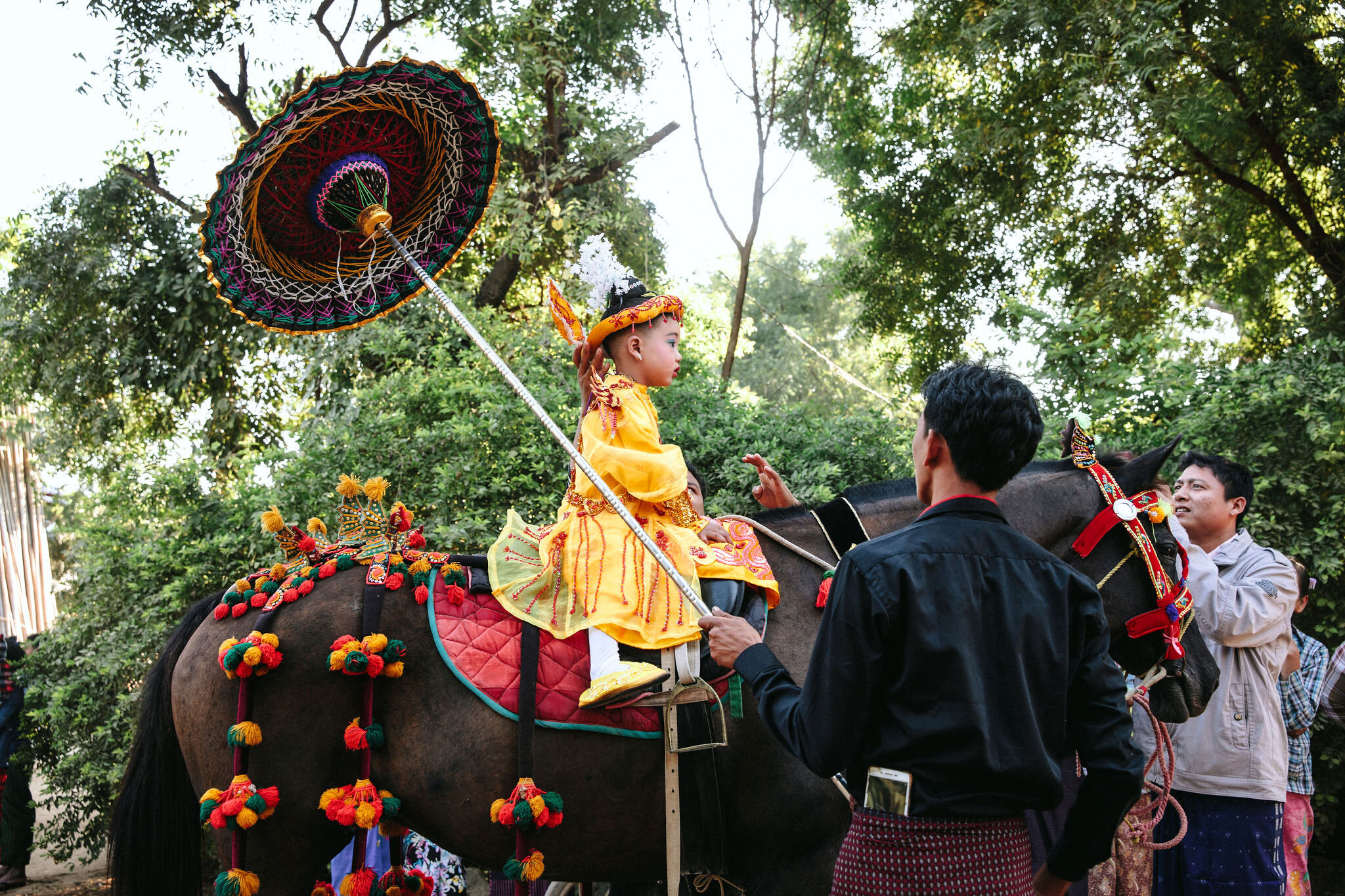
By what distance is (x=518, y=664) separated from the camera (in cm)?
272

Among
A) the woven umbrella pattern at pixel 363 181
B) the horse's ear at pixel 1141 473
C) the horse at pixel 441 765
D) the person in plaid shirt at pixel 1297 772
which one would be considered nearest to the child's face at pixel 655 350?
the woven umbrella pattern at pixel 363 181

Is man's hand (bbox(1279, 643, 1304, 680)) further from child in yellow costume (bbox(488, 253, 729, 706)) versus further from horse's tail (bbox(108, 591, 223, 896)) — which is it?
horse's tail (bbox(108, 591, 223, 896))

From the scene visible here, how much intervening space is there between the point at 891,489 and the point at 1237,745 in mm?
1830

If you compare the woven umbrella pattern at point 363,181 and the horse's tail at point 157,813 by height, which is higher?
the woven umbrella pattern at point 363,181

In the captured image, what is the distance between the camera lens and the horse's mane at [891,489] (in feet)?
9.82

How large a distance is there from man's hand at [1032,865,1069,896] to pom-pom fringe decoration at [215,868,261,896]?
2126 millimetres

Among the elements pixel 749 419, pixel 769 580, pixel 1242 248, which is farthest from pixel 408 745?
pixel 1242 248

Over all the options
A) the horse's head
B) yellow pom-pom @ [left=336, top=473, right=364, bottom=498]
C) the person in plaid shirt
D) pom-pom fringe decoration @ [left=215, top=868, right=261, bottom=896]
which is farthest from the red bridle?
pom-pom fringe decoration @ [left=215, top=868, right=261, bottom=896]

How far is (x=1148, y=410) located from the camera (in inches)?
216

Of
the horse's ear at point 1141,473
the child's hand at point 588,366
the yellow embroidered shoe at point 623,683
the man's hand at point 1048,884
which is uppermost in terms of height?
the child's hand at point 588,366

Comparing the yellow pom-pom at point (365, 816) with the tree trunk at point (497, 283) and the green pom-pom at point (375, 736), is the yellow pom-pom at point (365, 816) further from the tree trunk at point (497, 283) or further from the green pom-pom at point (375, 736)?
the tree trunk at point (497, 283)

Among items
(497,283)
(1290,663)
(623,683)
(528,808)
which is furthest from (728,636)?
(497,283)

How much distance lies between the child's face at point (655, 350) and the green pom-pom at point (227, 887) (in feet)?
6.46

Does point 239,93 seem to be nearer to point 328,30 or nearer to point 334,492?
point 328,30
